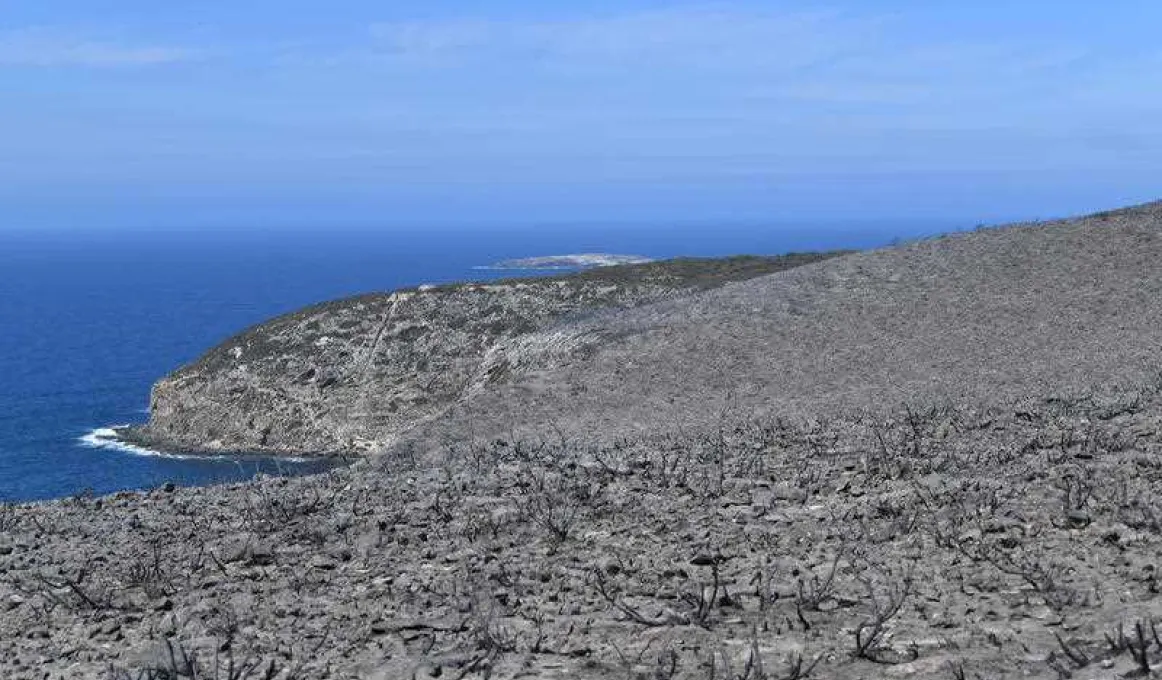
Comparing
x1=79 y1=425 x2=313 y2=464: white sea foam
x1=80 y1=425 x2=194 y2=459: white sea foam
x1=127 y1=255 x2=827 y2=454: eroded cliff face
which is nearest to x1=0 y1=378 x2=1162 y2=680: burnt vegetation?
x1=127 y1=255 x2=827 y2=454: eroded cliff face

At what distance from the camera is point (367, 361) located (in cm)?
5994

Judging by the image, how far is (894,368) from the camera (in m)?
25.8

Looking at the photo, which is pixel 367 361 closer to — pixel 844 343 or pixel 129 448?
pixel 129 448

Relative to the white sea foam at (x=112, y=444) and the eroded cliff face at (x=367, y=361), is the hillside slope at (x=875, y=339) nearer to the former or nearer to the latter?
the eroded cliff face at (x=367, y=361)

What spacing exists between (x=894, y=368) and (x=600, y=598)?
19302 millimetres

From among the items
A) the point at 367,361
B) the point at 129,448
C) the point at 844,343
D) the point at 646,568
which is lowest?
the point at 129,448

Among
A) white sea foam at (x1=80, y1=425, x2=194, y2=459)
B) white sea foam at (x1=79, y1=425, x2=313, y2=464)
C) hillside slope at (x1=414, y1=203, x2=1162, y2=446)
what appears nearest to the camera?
hillside slope at (x1=414, y1=203, x2=1162, y2=446)

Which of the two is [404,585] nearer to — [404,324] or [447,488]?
[447,488]

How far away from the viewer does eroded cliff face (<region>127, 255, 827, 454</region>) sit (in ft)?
185

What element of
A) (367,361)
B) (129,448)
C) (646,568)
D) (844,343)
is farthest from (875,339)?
(129,448)

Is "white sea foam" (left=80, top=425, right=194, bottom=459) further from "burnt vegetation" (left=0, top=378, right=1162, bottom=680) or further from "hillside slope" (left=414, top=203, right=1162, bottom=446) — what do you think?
"burnt vegetation" (left=0, top=378, right=1162, bottom=680)

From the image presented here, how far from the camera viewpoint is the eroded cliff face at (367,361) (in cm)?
5638

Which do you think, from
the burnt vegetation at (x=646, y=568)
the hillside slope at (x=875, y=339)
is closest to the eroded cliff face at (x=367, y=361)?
the hillside slope at (x=875, y=339)

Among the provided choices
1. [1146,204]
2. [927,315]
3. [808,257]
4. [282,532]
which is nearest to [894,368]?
[927,315]
